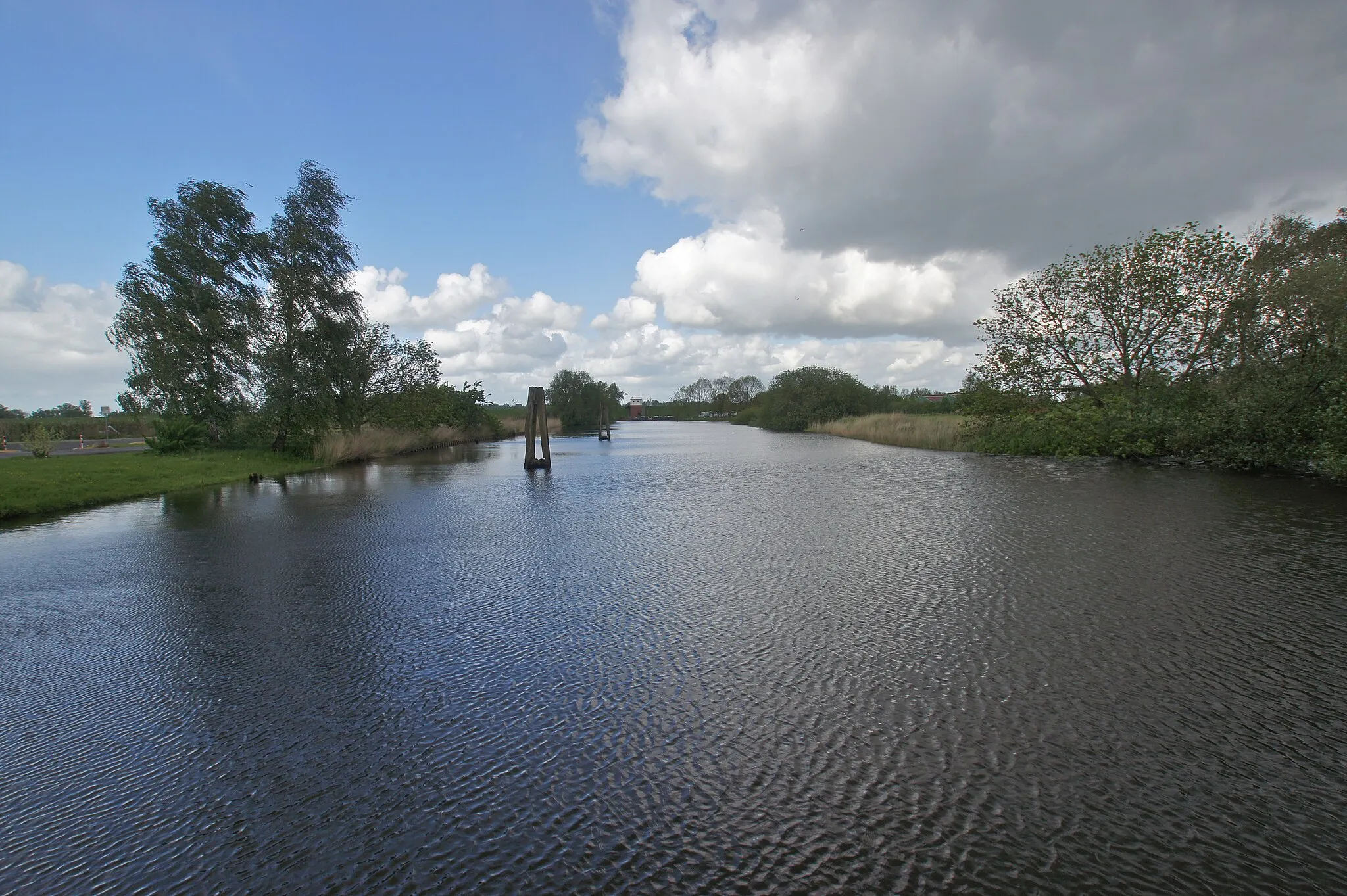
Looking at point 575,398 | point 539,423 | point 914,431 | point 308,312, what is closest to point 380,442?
point 308,312

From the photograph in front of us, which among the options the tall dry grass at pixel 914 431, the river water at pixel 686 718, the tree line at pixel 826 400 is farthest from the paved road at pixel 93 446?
the tree line at pixel 826 400

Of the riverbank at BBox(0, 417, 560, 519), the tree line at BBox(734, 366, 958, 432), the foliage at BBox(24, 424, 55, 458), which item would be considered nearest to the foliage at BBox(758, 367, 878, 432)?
the tree line at BBox(734, 366, 958, 432)

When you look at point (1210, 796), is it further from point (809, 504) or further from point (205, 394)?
point (205, 394)

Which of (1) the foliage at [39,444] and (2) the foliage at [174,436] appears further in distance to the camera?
(2) the foliage at [174,436]

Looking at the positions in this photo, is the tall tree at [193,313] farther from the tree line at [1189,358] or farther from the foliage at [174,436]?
the tree line at [1189,358]

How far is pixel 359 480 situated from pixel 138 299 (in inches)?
478

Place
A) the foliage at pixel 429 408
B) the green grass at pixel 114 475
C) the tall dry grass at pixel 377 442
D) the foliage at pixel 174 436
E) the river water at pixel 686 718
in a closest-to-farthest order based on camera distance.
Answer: the river water at pixel 686 718, the green grass at pixel 114 475, the foliage at pixel 174 436, the tall dry grass at pixel 377 442, the foliage at pixel 429 408

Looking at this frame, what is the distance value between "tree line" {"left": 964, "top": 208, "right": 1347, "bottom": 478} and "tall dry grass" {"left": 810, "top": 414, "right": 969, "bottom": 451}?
2401mm

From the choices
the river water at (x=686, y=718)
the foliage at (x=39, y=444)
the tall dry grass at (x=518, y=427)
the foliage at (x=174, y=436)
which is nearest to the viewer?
the river water at (x=686, y=718)

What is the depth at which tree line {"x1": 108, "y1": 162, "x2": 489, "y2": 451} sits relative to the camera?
22094 millimetres

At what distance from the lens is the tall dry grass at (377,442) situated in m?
23.3

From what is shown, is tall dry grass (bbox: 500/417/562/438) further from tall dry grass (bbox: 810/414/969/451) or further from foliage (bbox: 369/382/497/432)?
tall dry grass (bbox: 810/414/969/451)

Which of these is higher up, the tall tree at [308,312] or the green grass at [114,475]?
the tall tree at [308,312]

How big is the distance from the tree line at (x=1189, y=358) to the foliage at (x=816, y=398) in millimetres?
32447
